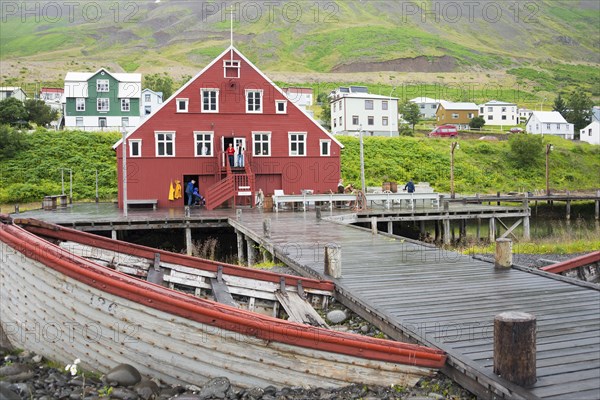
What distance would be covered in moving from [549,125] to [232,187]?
70278mm

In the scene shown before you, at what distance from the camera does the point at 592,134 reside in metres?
83.5

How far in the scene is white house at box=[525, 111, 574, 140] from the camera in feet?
287

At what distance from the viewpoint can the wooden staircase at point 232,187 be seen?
3141cm

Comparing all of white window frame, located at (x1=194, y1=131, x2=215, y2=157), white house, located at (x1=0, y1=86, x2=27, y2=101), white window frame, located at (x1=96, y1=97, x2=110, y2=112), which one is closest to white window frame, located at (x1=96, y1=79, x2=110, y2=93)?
white window frame, located at (x1=96, y1=97, x2=110, y2=112)

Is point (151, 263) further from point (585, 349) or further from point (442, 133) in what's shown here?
point (442, 133)

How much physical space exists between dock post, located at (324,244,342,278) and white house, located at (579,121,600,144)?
82.8 metres

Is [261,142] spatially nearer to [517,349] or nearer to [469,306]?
[469,306]

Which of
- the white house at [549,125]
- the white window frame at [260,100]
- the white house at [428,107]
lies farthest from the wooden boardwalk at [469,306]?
the white house at [428,107]

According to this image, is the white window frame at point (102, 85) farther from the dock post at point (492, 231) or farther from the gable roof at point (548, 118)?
the gable roof at point (548, 118)

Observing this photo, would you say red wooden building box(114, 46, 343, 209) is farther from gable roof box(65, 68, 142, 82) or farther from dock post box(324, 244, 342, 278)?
gable roof box(65, 68, 142, 82)

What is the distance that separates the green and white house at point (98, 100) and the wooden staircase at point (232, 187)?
31146mm

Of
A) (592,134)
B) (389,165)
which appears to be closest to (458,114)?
(592,134)

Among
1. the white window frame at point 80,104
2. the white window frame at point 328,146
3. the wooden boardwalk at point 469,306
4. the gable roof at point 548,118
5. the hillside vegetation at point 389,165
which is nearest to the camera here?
the wooden boardwalk at point 469,306

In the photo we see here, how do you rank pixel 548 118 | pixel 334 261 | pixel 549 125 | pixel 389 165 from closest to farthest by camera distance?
1. pixel 334 261
2. pixel 389 165
3. pixel 549 125
4. pixel 548 118
